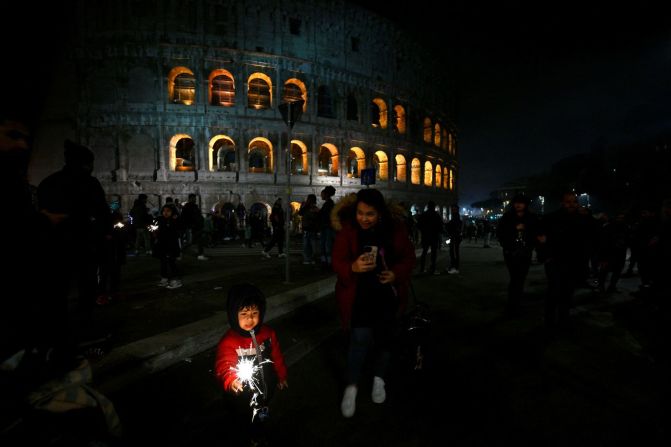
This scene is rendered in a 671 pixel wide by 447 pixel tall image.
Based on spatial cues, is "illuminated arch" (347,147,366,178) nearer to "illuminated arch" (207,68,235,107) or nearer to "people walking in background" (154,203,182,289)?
"illuminated arch" (207,68,235,107)

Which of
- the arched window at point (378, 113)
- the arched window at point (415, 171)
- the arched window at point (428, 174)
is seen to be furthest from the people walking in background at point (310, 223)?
the arched window at point (428, 174)

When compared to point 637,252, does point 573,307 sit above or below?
below

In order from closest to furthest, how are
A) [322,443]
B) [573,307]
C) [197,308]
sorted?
[322,443]
[197,308]
[573,307]

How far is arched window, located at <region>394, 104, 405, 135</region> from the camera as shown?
3195 cm

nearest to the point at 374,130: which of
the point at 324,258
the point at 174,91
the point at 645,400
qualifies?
the point at 174,91

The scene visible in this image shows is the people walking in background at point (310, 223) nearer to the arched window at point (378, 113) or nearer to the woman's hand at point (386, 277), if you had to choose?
the woman's hand at point (386, 277)

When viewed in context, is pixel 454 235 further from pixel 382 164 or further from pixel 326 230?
pixel 382 164

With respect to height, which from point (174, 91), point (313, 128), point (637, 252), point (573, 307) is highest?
point (174, 91)

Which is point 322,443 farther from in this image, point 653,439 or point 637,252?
point 637,252

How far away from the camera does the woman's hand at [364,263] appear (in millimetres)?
2469

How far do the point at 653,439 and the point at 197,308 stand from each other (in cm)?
499

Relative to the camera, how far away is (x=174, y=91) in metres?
24.1

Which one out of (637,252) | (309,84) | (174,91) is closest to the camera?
(637,252)

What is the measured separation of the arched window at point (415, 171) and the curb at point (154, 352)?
Answer: 101 feet
